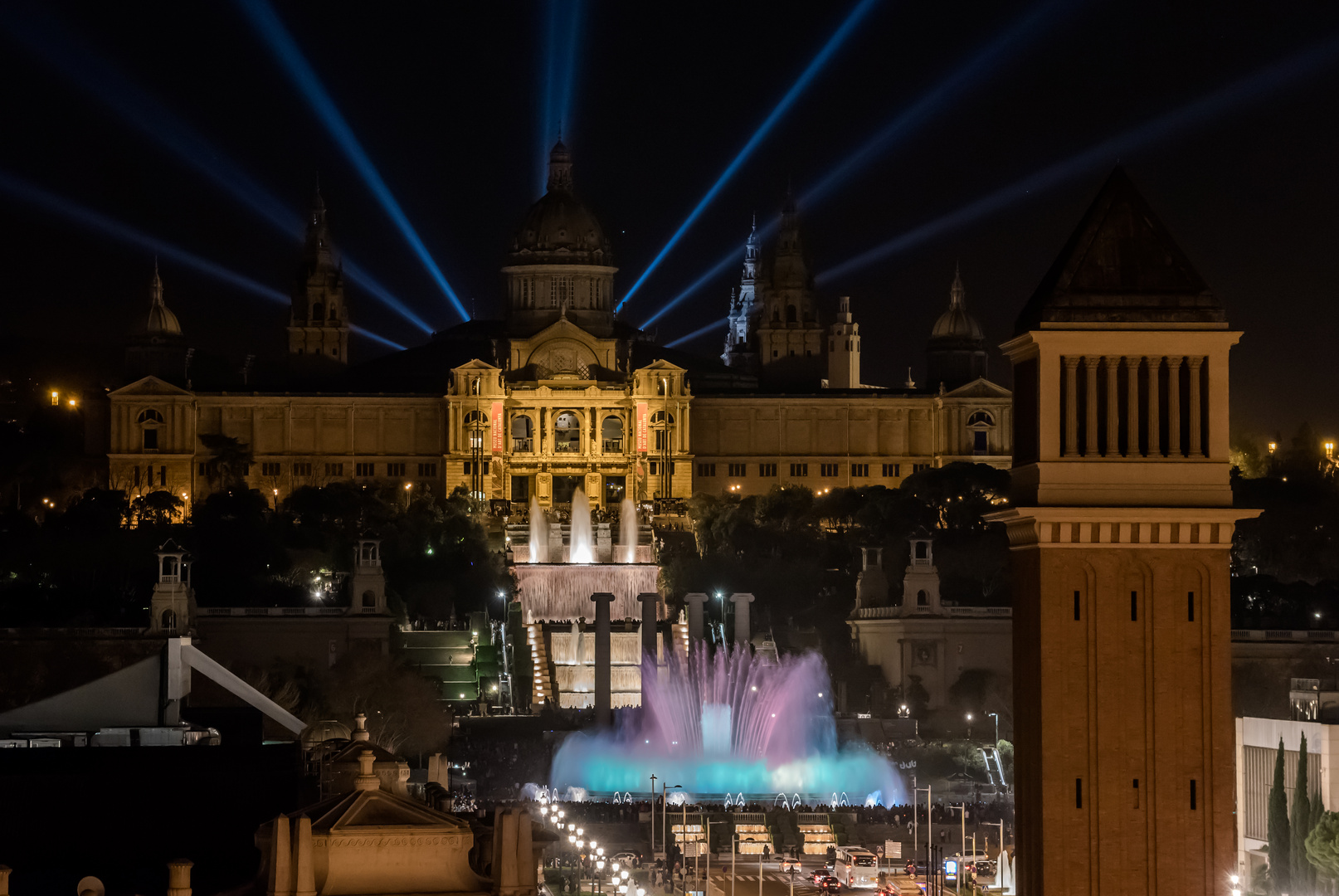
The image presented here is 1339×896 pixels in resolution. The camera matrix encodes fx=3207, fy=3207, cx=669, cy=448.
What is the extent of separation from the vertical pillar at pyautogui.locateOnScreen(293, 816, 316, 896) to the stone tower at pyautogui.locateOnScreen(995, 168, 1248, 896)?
487 inches

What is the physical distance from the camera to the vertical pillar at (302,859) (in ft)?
147

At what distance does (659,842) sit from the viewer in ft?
330

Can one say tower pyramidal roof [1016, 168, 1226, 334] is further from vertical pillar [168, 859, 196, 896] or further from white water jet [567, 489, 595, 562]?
white water jet [567, 489, 595, 562]

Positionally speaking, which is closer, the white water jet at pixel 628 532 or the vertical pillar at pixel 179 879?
the vertical pillar at pixel 179 879

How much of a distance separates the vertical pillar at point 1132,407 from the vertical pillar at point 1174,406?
1.60ft

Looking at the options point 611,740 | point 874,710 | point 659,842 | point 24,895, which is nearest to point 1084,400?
point 24,895

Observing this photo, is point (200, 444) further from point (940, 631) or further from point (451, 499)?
point (940, 631)

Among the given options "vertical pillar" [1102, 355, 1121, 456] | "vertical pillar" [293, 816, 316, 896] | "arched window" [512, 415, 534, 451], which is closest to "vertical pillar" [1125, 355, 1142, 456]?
"vertical pillar" [1102, 355, 1121, 456]

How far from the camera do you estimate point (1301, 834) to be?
81.7m

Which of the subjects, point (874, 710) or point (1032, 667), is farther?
point (874, 710)

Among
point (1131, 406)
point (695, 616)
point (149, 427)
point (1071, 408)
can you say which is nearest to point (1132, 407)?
point (1131, 406)

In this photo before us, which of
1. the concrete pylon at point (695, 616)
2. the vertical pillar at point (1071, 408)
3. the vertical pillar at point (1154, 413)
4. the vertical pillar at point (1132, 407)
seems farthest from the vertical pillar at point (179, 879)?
the concrete pylon at point (695, 616)

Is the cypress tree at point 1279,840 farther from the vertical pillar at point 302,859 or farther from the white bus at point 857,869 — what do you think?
the vertical pillar at point 302,859

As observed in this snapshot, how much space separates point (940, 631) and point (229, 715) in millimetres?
67911
